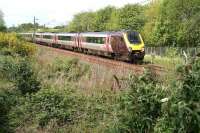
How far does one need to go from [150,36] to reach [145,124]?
54.0m

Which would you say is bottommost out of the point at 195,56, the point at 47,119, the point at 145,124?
the point at 47,119

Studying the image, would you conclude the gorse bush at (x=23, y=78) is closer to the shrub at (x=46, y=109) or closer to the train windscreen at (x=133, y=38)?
the shrub at (x=46, y=109)

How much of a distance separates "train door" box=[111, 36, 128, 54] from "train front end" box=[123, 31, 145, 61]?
1.37 ft

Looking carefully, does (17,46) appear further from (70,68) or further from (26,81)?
(26,81)

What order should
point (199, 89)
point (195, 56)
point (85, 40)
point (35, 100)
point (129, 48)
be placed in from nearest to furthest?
point (199, 89) < point (195, 56) < point (35, 100) < point (129, 48) < point (85, 40)

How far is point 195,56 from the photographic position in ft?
32.3

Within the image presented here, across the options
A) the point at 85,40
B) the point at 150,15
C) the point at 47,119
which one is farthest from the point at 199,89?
the point at 150,15

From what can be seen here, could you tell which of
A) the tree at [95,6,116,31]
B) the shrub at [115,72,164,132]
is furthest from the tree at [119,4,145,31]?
the shrub at [115,72,164,132]

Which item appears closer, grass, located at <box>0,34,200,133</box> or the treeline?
grass, located at <box>0,34,200,133</box>

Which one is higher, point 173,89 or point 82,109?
point 173,89

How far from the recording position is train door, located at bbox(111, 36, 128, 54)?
113 ft

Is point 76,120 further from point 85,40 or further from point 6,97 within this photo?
point 85,40

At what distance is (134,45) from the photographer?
34.2 m

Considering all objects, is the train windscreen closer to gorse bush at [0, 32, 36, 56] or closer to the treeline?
the treeline
